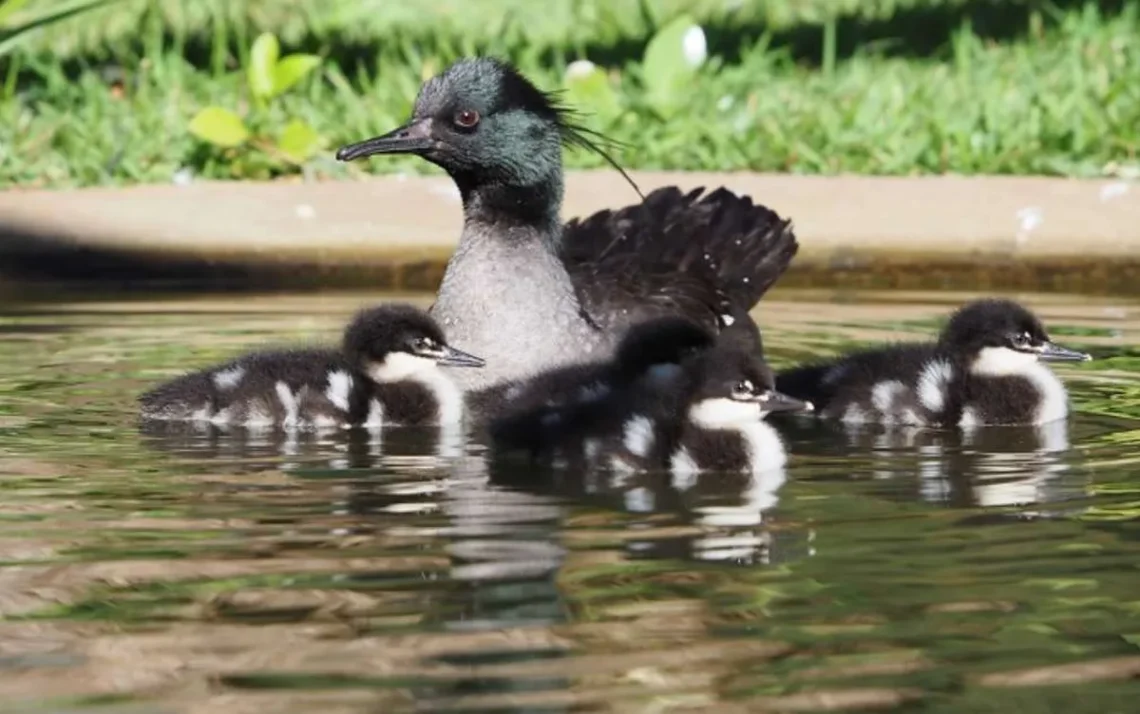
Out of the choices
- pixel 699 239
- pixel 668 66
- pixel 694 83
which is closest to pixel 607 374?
pixel 699 239

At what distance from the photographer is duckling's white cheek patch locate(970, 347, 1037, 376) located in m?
7.54

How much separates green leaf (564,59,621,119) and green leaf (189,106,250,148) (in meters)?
1.62

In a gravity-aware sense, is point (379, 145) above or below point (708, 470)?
above

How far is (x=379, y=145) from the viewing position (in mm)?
7566

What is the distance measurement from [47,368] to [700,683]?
4.43 meters

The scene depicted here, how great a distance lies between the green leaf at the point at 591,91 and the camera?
12.1 metres

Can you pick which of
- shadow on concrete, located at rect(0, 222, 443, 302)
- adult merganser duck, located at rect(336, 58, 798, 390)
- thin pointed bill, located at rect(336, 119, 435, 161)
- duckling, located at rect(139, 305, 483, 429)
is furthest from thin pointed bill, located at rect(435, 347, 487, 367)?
shadow on concrete, located at rect(0, 222, 443, 302)

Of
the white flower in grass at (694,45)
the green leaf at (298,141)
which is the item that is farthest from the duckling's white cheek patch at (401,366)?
the white flower in grass at (694,45)

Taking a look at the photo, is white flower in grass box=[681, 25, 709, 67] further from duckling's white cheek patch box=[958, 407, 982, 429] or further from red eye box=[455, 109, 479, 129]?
duckling's white cheek patch box=[958, 407, 982, 429]

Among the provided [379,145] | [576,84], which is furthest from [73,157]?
[379,145]

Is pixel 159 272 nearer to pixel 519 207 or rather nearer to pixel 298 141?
pixel 298 141

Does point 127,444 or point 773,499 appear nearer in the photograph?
point 773,499

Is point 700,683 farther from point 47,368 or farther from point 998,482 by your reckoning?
point 47,368

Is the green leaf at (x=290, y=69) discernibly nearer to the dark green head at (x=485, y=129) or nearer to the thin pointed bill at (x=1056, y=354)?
the dark green head at (x=485, y=129)
